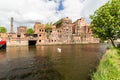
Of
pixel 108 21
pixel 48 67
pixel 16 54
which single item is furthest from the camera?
pixel 16 54

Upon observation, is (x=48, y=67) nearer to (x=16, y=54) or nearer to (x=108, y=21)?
(x=108, y=21)

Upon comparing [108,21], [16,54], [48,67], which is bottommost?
[48,67]

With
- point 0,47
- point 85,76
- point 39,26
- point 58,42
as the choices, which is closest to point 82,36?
point 58,42

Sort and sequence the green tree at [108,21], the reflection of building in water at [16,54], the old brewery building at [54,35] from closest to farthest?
the green tree at [108,21] → the reflection of building in water at [16,54] → the old brewery building at [54,35]

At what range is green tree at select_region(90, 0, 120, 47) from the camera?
35.9 metres

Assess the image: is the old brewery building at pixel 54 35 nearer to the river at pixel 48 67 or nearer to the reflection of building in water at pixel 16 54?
the reflection of building in water at pixel 16 54

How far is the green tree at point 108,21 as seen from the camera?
118 ft

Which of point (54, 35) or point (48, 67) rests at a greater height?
point (54, 35)

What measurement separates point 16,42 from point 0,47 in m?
30.7

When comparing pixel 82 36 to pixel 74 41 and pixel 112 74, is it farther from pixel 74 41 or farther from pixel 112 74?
pixel 112 74

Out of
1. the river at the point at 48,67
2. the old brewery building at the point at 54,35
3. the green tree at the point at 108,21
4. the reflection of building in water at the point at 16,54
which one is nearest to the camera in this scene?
the river at the point at 48,67

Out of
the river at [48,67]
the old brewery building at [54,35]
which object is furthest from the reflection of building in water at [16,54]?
the old brewery building at [54,35]

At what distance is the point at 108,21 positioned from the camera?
37.2m

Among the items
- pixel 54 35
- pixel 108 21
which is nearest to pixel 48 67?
pixel 108 21
